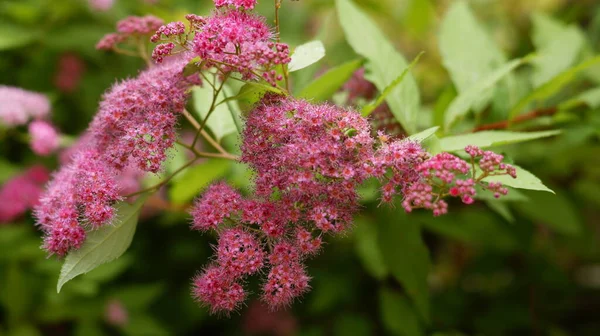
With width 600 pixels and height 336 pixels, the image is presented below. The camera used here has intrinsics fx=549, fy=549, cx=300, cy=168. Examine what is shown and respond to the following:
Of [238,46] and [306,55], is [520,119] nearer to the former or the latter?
[306,55]

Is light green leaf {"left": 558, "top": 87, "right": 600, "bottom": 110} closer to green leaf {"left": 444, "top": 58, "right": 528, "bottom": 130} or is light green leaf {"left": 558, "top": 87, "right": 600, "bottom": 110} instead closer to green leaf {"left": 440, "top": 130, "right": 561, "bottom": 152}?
green leaf {"left": 444, "top": 58, "right": 528, "bottom": 130}

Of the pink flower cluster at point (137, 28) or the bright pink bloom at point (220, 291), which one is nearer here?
the bright pink bloom at point (220, 291)

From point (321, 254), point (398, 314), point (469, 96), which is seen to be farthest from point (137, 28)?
point (321, 254)

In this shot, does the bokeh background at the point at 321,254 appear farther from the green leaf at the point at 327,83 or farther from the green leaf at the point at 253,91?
the green leaf at the point at 253,91

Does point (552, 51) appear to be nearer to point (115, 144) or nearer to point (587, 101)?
point (587, 101)

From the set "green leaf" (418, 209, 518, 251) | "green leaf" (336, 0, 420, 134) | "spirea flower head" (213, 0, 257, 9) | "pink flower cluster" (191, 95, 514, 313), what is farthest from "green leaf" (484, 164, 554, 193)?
"green leaf" (418, 209, 518, 251)

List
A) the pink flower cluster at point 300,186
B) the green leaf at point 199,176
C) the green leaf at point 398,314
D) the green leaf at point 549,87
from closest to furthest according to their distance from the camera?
the pink flower cluster at point 300,186
the green leaf at point 549,87
the green leaf at point 199,176
the green leaf at point 398,314

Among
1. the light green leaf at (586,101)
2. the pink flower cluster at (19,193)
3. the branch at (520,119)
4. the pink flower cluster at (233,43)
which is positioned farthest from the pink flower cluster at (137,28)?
the light green leaf at (586,101)
